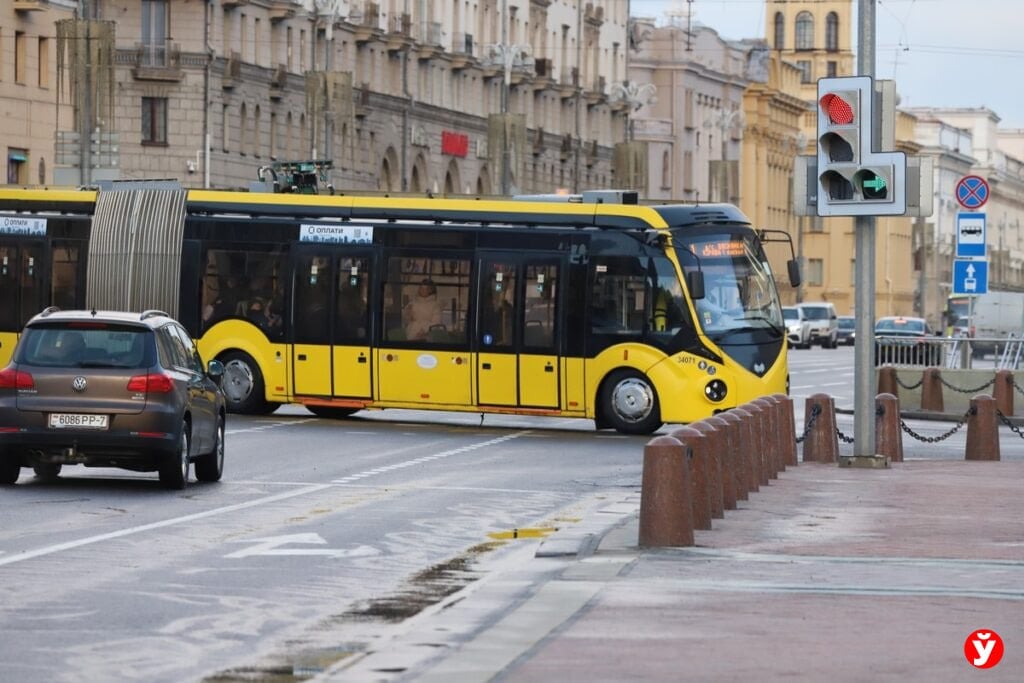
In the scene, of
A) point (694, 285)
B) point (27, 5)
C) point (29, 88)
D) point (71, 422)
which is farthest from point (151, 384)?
point (29, 88)

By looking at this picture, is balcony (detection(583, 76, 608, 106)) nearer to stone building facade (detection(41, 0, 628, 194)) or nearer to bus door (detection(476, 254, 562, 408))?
stone building facade (detection(41, 0, 628, 194))

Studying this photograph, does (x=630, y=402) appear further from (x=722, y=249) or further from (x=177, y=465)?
(x=177, y=465)

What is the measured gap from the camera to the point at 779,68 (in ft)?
566

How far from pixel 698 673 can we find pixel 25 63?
6170 centimetres

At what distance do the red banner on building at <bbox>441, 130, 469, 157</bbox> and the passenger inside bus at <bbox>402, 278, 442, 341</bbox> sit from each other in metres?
62.1

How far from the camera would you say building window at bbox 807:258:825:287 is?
180 meters

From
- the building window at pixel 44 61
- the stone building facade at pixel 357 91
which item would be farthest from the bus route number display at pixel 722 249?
the building window at pixel 44 61

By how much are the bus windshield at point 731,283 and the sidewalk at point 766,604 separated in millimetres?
12927

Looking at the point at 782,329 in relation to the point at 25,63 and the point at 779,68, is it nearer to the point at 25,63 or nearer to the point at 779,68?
the point at 25,63

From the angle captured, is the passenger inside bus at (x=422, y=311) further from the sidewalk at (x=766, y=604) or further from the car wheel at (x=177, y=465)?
the sidewalk at (x=766, y=604)

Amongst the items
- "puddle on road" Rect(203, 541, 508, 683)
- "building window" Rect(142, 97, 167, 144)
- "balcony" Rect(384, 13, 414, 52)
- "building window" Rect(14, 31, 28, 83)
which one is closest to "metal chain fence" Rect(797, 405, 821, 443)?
"puddle on road" Rect(203, 541, 508, 683)

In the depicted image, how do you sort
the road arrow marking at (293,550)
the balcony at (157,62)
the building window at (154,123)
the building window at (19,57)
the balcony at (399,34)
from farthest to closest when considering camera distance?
the balcony at (399,34) < the building window at (154,123) < the balcony at (157,62) < the building window at (19,57) < the road arrow marking at (293,550)

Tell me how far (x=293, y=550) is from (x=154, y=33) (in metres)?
61.6

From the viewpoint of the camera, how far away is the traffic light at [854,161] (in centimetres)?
2481
